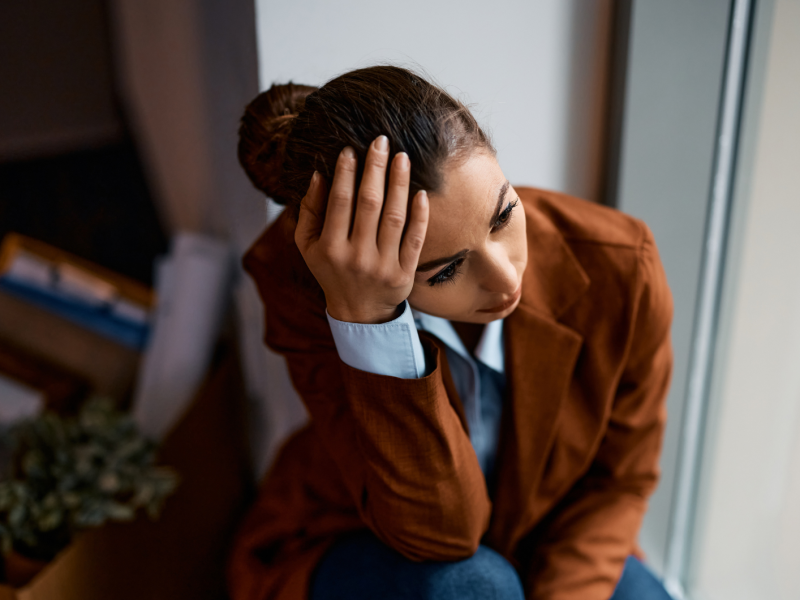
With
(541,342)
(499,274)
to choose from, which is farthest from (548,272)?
(499,274)

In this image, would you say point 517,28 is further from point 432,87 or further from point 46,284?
point 46,284

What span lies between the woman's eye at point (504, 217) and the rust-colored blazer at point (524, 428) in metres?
0.16

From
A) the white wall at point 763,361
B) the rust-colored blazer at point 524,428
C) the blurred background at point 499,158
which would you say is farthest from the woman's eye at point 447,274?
the white wall at point 763,361

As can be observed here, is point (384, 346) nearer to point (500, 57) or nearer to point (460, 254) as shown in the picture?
point (460, 254)

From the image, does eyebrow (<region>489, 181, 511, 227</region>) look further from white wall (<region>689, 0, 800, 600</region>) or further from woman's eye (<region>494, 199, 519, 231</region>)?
white wall (<region>689, 0, 800, 600</region>)

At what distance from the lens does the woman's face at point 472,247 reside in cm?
51

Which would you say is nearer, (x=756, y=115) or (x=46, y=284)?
(x=756, y=115)

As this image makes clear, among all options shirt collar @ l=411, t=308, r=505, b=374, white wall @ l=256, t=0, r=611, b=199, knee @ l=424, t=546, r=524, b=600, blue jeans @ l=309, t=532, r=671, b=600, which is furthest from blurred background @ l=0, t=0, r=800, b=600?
knee @ l=424, t=546, r=524, b=600

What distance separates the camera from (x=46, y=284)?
3.94 ft

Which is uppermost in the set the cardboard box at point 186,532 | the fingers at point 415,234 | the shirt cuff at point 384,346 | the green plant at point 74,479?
the fingers at point 415,234

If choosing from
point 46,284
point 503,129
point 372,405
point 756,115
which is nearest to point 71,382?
point 46,284

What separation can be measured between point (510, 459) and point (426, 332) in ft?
0.75

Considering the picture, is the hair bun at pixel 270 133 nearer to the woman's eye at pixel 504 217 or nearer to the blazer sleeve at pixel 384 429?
the blazer sleeve at pixel 384 429

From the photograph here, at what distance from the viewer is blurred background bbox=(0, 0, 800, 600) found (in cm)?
85
